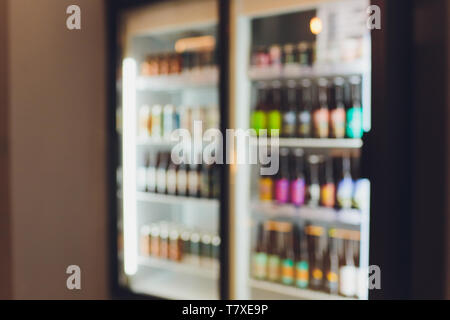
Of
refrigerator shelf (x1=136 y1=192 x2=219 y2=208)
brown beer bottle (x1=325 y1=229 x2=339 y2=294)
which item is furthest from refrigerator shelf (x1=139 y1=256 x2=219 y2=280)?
brown beer bottle (x1=325 y1=229 x2=339 y2=294)

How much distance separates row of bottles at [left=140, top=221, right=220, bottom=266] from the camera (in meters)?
2.71

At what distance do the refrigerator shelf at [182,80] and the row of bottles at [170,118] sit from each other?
0.17m

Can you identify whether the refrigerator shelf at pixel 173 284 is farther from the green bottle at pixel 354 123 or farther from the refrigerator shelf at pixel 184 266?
the green bottle at pixel 354 123

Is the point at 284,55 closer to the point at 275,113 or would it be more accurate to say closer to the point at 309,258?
the point at 275,113

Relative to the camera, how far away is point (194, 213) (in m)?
2.97

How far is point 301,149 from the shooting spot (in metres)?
2.47

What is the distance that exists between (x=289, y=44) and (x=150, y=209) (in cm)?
150

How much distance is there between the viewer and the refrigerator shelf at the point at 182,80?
2363mm

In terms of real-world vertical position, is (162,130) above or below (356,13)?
below
